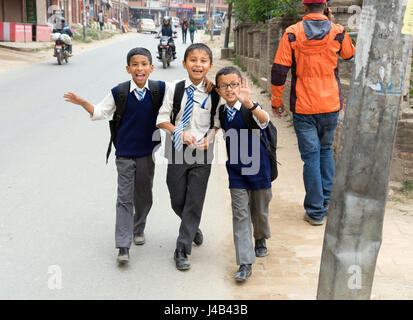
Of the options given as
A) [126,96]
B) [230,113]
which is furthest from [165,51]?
[230,113]

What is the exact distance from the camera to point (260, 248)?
423 centimetres

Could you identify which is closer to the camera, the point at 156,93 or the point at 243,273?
the point at 243,273

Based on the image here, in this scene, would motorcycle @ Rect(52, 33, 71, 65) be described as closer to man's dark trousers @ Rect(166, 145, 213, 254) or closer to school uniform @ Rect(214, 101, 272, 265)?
man's dark trousers @ Rect(166, 145, 213, 254)

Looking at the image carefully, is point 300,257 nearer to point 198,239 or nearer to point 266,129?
point 198,239

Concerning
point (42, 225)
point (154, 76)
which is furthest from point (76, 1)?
point (42, 225)

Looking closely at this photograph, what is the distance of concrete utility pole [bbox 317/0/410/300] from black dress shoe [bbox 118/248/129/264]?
1653 millimetres

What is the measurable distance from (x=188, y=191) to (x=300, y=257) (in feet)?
3.50

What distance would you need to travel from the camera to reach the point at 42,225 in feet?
15.5

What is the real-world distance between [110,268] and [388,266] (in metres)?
2.13

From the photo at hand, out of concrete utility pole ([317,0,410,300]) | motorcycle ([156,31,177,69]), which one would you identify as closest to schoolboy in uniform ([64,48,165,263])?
concrete utility pole ([317,0,410,300])

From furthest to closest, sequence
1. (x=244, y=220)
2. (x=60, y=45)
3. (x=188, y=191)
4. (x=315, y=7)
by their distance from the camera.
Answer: (x=60, y=45) → (x=315, y=7) → (x=188, y=191) → (x=244, y=220)

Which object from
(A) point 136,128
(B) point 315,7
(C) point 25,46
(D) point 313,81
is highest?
(B) point 315,7

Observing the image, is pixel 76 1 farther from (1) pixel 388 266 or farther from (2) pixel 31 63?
(1) pixel 388 266

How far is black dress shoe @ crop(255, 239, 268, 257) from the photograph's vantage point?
13.8 ft
